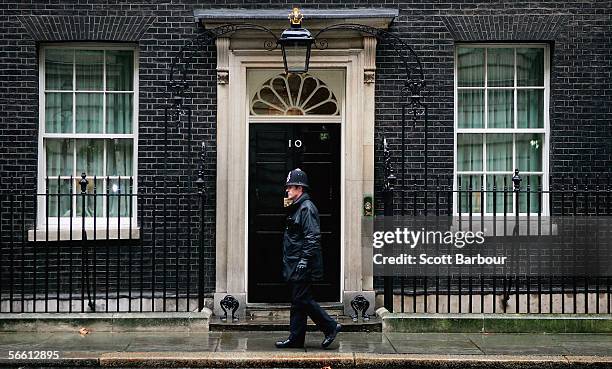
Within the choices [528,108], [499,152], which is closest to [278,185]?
[499,152]

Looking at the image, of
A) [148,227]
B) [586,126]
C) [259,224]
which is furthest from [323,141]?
[586,126]

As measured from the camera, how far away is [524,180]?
42.4 feet

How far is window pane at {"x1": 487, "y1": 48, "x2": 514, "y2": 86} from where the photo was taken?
42.2 ft

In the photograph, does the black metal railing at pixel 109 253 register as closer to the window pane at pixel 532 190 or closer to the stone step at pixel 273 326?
the stone step at pixel 273 326

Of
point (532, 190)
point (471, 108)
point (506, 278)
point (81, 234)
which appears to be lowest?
point (506, 278)

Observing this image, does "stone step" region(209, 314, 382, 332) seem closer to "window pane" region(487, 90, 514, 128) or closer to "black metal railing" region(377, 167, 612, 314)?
"black metal railing" region(377, 167, 612, 314)

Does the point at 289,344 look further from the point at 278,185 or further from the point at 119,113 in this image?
the point at 119,113

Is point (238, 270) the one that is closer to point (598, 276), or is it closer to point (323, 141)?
point (323, 141)

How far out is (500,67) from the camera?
12891 mm

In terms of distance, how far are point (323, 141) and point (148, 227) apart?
2.55 meters

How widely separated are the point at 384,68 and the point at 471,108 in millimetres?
1352

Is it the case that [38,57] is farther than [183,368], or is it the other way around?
[38,57]

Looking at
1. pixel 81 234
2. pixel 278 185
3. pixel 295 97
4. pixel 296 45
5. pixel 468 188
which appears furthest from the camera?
pixel 468 188

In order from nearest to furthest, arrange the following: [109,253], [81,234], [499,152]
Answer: [81,234]
[109,253]
[499,152]
